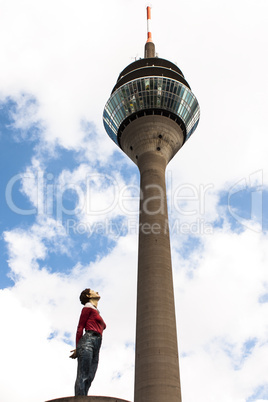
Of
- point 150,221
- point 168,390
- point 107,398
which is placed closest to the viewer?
point 107,398

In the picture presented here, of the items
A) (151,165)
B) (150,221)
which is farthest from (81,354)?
(151,165)

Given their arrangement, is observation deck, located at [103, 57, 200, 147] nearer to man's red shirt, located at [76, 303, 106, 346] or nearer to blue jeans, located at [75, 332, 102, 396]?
man's red shirt, located at [76, 303, 106, 346]

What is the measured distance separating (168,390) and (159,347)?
3.36 m

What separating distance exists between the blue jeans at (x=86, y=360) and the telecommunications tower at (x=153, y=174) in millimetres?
24290

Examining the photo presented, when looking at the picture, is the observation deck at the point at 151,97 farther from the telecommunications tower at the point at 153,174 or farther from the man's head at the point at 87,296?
the man's head at the point at 87,296

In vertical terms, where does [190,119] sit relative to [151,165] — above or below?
above

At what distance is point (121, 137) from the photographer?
5222 cm

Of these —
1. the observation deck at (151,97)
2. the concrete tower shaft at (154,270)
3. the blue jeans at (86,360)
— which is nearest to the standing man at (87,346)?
the blue jeans at (86,360)

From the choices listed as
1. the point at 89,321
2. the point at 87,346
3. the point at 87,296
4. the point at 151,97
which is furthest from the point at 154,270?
the point at 87,346

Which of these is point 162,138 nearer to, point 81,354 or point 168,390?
point 168,390

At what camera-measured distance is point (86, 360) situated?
33.2ft

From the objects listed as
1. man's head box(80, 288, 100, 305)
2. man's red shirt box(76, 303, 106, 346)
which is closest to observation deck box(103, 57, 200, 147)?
man's head box(80, 288, 100, 305)

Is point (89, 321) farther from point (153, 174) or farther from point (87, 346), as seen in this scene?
A: point (153, 174)

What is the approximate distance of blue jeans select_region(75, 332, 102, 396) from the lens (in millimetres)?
10000
